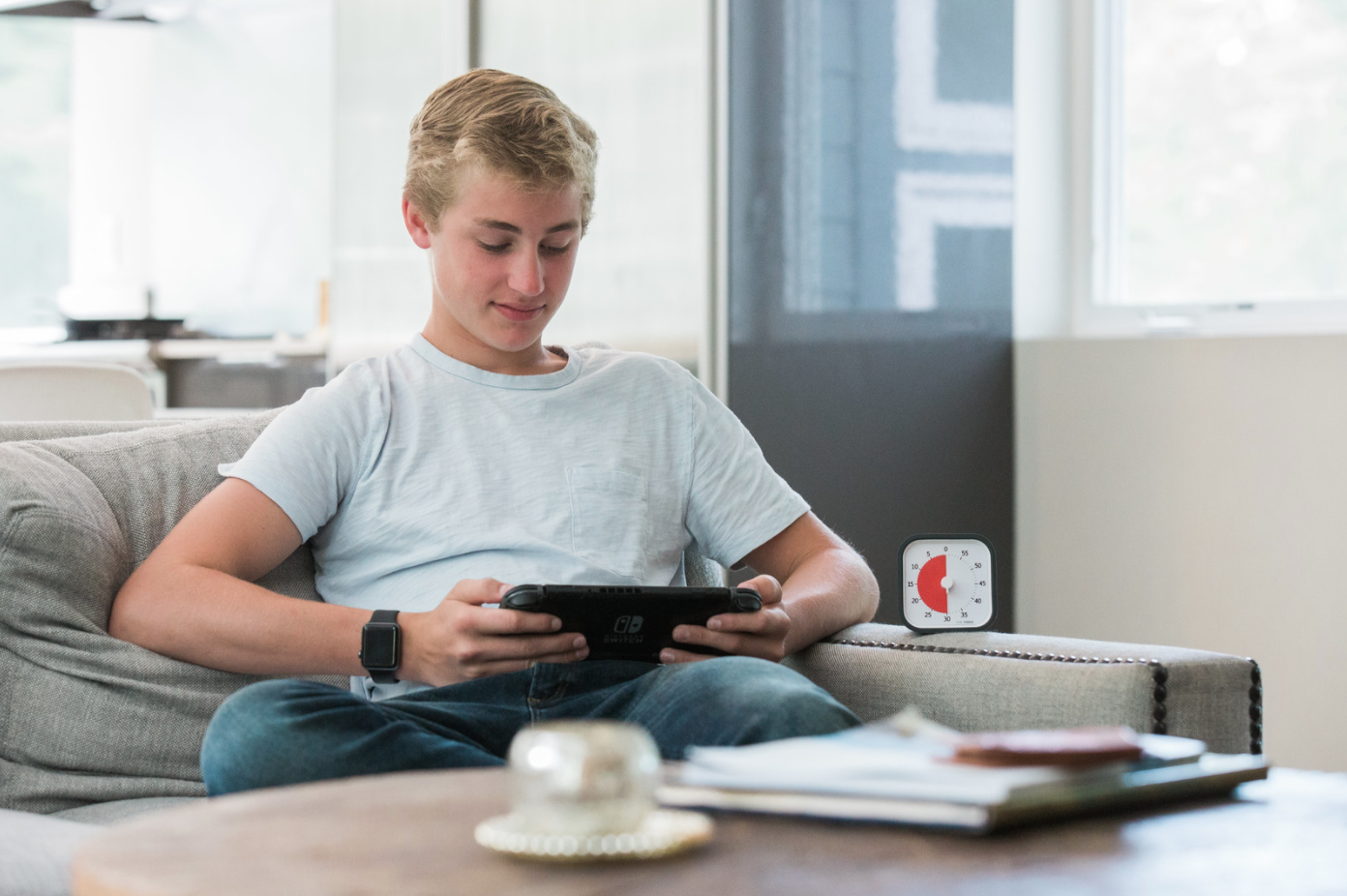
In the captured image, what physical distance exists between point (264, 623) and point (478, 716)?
23 centimetres

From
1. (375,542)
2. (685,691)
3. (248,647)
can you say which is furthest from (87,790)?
(685,691)

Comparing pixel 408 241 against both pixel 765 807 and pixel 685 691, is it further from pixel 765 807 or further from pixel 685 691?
pixel 765 807

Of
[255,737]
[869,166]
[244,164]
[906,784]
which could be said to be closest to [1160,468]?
[869,166]

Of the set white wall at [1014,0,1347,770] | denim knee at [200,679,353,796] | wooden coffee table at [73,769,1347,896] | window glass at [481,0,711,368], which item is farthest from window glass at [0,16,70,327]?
wooden coffee table at [73,769,1347,896]

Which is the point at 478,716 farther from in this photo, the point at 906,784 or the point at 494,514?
the point at 906,784

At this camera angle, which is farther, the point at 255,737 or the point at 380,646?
the point at 380,646

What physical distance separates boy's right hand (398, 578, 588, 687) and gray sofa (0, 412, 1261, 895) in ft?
0.74

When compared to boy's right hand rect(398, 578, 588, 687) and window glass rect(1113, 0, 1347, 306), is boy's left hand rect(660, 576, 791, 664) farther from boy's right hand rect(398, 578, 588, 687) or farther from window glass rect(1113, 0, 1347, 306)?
Answer: window glass rect(1113, 0, 1347, 306)

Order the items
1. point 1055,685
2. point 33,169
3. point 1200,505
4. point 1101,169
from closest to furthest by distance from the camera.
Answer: point 1055,685, point 1200,505, point 1101,169, point 33,169

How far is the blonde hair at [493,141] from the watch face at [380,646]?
54 cm

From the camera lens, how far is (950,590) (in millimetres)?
1617

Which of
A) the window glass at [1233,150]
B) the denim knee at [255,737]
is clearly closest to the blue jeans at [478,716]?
the denim knee at [255,737]

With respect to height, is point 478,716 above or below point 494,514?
below

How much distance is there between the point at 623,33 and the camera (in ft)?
10.7
